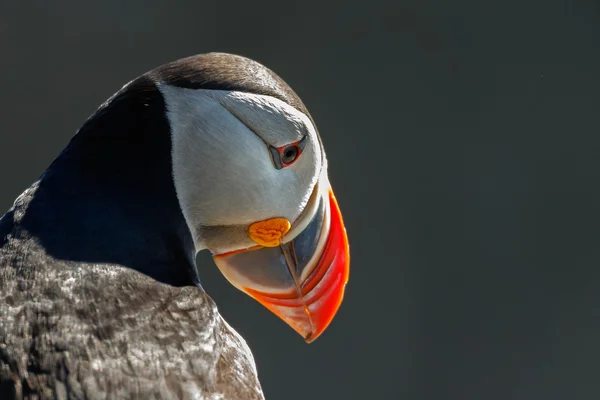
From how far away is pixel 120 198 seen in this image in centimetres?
190

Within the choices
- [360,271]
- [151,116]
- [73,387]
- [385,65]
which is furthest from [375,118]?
[73,387]

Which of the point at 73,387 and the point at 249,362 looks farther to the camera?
the point at 249,362

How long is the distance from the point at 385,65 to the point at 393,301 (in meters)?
1.19

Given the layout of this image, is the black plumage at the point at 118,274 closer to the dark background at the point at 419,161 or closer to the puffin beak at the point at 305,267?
the puffin beak at the point at 305,267

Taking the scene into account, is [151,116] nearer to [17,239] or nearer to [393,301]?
[17,239]

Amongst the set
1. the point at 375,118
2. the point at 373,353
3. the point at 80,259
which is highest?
the point at 80,259

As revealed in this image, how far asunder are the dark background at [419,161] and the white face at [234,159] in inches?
105

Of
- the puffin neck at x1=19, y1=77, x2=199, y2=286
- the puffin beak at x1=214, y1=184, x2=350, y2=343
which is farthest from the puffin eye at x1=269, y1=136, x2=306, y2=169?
the puffin neck at x1=19, y1=77, x2=199, y2=286

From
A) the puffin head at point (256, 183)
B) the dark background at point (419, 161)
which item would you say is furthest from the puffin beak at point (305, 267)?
the dark background at point (419, 161)

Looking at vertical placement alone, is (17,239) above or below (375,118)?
above

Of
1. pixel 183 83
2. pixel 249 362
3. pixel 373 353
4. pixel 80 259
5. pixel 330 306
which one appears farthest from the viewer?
pixel 373 353

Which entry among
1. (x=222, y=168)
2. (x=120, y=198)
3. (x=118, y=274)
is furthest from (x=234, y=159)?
(x=118, y=274)

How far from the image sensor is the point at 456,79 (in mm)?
4941

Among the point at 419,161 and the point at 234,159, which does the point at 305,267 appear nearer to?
the point at 234,159
